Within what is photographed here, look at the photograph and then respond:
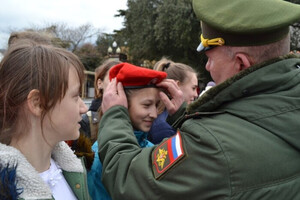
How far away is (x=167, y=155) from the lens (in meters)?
1.46

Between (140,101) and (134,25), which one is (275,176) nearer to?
(140,101)

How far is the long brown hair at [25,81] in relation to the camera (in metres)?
1.47

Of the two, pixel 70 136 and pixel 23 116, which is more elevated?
pixel 23 116

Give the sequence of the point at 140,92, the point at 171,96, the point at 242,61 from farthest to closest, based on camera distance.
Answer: the point at 171,96
the point at 140,92
the point at 242,61

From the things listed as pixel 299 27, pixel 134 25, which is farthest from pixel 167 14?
pixel 299 27

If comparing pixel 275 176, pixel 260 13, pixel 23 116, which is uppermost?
pixel 260 13

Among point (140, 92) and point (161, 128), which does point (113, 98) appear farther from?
point (161, 128)

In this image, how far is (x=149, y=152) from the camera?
1565mm

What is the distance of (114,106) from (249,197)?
3.20 ft

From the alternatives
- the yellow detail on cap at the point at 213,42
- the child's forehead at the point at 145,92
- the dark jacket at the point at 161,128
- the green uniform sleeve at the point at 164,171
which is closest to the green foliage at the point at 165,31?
the dark jacket at the point at 161,128

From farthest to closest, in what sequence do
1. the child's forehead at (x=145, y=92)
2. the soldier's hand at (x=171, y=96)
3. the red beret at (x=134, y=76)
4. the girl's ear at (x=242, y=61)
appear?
the soldier's hand at (x=171, y=96) < the child's forehead at (x=145, y=92) < the red beret at (x=134, y=76) < the girl's ear at (x=242, y=61)

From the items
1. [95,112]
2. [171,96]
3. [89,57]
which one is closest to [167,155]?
[171,96]

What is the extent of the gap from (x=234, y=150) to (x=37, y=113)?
927 millimetres

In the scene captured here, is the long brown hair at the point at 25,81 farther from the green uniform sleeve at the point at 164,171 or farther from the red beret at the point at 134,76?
the red beret at the point at 134,76
